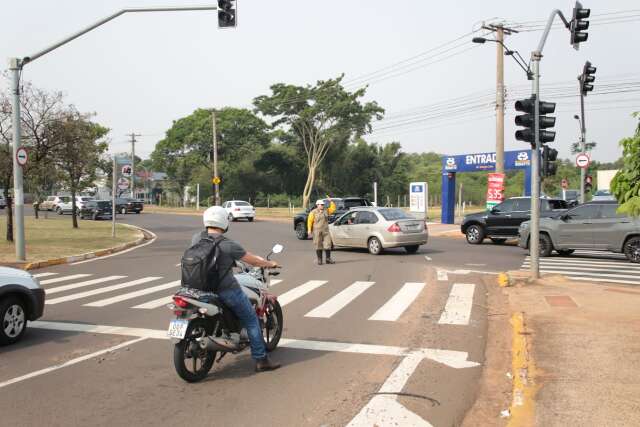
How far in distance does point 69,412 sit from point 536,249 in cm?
960

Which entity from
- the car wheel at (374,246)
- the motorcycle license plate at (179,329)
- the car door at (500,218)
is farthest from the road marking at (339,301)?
the car door at (500,218)

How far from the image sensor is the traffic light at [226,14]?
14773mm

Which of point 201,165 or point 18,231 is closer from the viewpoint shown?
point 18,231

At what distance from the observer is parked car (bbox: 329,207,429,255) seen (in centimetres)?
1844

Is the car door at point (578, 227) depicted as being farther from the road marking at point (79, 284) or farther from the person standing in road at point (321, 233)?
the road marking at point (79, 284)

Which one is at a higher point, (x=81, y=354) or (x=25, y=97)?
(x=25, y=97)

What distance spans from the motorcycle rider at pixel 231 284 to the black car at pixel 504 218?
54.7 feet

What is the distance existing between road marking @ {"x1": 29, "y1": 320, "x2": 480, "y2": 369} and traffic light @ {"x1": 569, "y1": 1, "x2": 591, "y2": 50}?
10587 millimetres

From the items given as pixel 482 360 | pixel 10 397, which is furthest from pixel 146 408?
pixel 482 360

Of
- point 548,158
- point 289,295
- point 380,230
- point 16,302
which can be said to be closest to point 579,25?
point 548,158

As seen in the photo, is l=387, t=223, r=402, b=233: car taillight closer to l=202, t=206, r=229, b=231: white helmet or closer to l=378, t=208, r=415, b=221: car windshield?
Result: l=378, t=208, r=415, b=221: car windshield

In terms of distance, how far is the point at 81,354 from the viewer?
6.88m

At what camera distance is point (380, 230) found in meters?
18.6

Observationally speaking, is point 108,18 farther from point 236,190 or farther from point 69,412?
point 236,190
